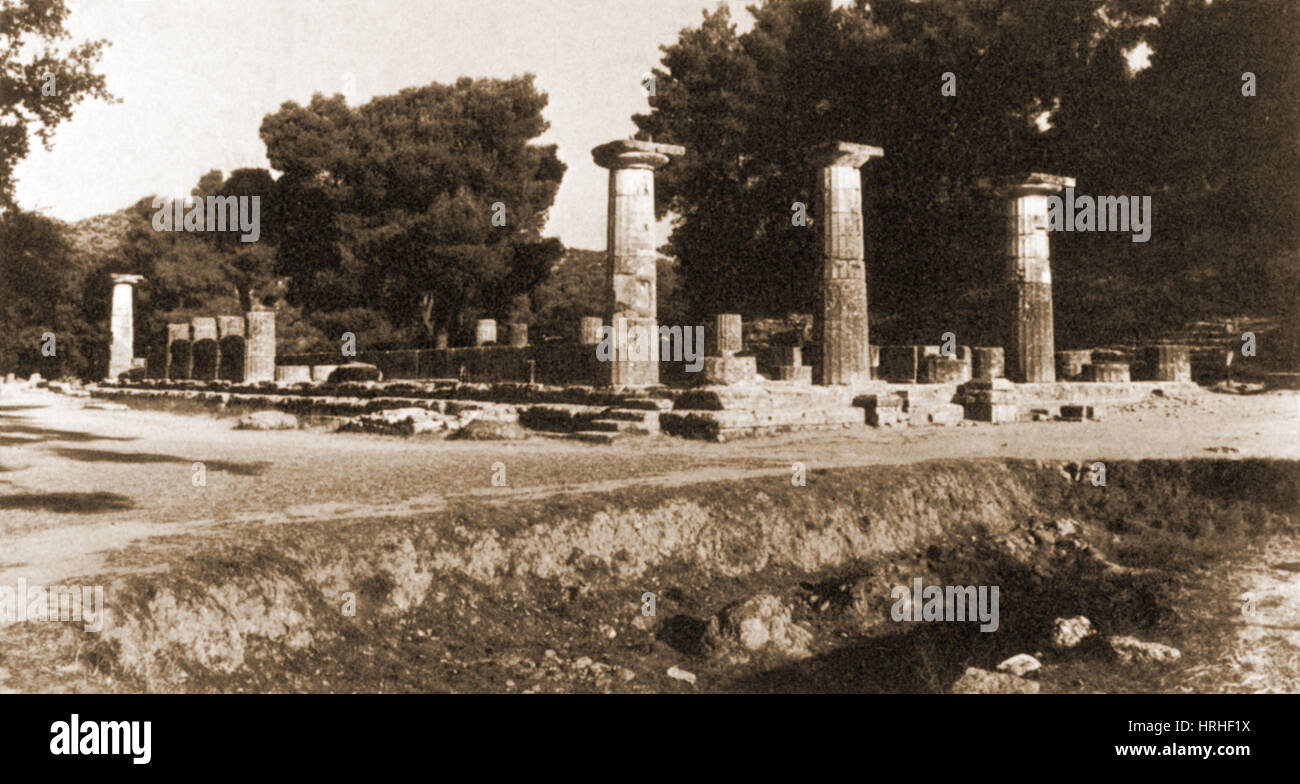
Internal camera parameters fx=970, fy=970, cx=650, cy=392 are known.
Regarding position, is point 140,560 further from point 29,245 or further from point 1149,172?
point 1149,172

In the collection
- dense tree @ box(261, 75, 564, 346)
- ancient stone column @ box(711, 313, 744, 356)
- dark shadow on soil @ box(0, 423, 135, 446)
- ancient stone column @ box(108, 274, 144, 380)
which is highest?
dense tree @ box(261, 75, 564, 346)

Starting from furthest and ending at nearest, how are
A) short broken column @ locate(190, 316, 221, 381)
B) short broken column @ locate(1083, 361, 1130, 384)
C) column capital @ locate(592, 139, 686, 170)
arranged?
1. short broken column @ locate(190, 316, 221, 381)
2. short broken column @ locate(1083, 361, 1130, 384)
3. column capital @ locate(592, 139, 686, 170)

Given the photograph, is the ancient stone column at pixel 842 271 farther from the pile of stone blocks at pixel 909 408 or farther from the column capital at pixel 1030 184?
the column capital at pixel 1030 184

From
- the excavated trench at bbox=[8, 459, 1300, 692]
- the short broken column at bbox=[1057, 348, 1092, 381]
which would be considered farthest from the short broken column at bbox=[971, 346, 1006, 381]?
the excavated trench at bbox=[8, 459, 1300, 692]

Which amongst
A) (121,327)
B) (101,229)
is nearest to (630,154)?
(121,327)

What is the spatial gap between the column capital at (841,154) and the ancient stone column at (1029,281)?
4.08 m

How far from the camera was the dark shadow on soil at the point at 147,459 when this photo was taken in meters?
9.49

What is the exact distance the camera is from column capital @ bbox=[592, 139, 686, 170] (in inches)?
567

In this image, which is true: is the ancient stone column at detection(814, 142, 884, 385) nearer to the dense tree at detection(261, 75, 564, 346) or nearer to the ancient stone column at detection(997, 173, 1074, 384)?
the ancient stone column at detection(997, 173, 1074, 384)

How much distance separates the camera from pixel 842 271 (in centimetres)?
1498

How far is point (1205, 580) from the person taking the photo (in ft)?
25.0

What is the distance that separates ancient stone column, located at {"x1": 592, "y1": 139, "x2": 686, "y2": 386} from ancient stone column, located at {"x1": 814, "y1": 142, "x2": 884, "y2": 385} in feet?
7.88

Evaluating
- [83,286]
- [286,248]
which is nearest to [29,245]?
[286,248]

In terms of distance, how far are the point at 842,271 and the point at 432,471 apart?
805 cm
